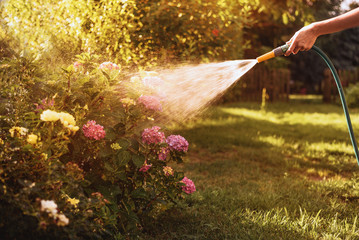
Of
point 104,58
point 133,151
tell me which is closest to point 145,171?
point 133,151

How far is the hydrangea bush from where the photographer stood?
177 cm

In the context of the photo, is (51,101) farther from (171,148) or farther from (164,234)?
(164,234)

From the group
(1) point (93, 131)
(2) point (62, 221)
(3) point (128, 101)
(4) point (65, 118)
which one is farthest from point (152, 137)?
(2) point (62, 221)

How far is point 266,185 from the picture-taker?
3875 mm

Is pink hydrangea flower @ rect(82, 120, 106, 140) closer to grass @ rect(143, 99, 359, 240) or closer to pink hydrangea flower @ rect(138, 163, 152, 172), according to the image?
pink hydrangea flower @ rect(138, 163, 152, 172)

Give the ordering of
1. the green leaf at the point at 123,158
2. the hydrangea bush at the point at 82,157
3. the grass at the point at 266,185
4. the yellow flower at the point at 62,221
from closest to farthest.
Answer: the yellow flower at the point at 62,221 < the hydrangea bush at the point at 82,157 < the green leaf at the point at 123,158 < the grass at the point at 266,185

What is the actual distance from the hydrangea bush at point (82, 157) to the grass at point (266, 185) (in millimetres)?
412

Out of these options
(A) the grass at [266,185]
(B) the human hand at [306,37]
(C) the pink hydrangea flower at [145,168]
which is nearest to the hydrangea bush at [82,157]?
(C) the pink hydrangea flower at [145,168]

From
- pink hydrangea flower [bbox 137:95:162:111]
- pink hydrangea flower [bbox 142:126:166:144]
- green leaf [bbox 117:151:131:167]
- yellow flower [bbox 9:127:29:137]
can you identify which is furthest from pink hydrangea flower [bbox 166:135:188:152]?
yellow flower [bbox 9:127:29:137]

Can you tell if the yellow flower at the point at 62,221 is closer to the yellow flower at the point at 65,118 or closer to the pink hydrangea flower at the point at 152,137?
the yellow flower at the point at 65,118

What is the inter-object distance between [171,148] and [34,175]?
3.34 feet

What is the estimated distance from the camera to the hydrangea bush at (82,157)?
1.77m

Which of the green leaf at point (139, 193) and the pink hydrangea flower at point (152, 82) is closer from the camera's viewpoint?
the green leaf at point (139, 193)

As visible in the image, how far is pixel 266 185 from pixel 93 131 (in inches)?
92.8
